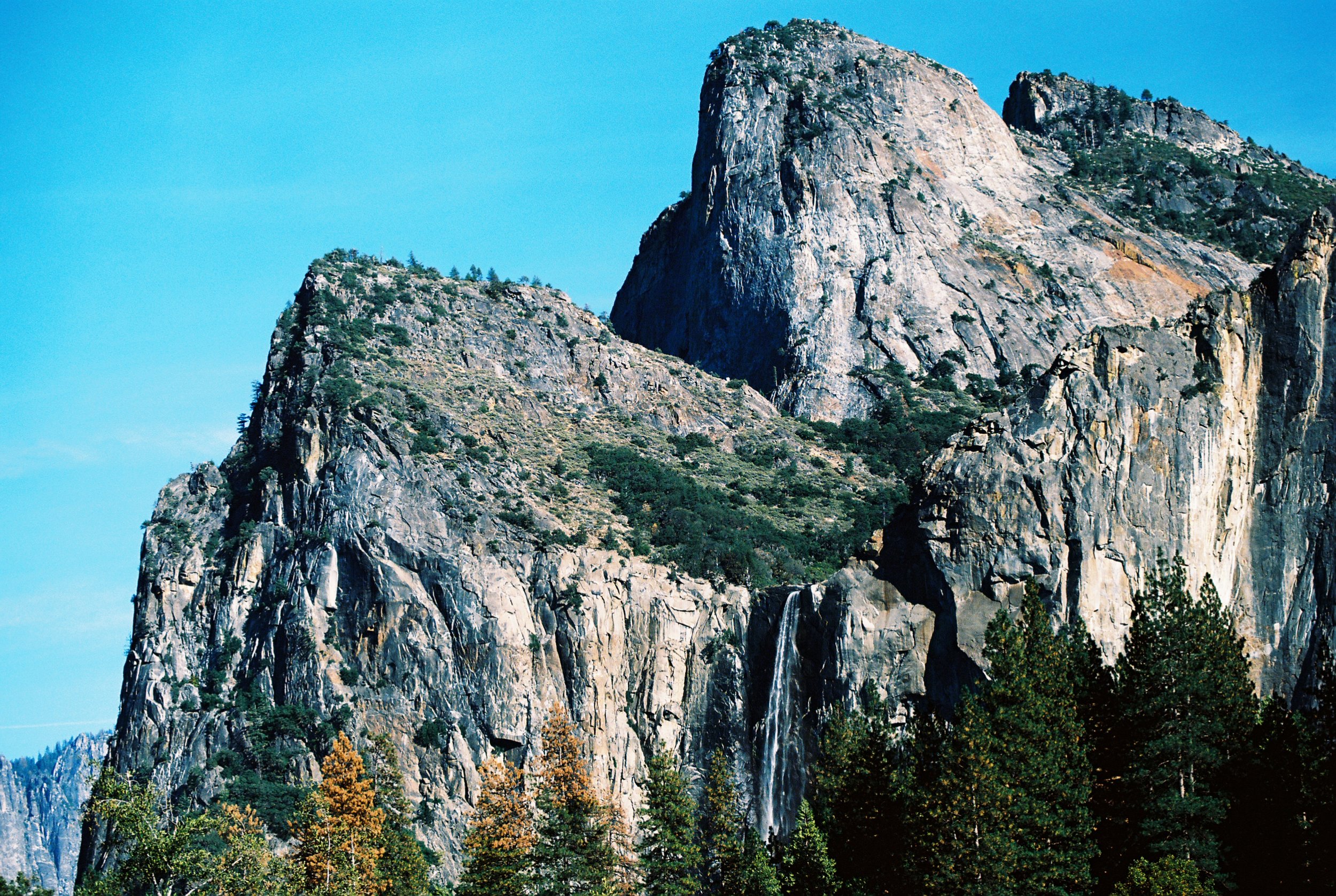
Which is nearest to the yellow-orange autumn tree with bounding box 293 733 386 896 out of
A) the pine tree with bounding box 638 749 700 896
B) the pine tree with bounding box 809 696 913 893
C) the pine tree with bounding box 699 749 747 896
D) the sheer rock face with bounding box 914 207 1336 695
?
the pine tree with bounding box 638 749 700 896

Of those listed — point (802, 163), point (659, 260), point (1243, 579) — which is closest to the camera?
point (1243, 579)

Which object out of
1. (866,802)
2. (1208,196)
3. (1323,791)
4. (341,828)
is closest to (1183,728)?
(1323,791)

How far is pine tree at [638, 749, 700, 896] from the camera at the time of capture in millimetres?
71938

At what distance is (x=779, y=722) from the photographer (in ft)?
338

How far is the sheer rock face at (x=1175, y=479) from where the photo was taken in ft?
294

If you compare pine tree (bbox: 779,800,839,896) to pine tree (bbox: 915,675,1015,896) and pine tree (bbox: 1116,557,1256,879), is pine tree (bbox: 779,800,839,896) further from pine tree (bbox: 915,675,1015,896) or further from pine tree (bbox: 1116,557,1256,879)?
pine tree (bbox: 1116,557,1256,879)

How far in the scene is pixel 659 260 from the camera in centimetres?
19075

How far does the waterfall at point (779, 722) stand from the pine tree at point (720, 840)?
2448 centimetres

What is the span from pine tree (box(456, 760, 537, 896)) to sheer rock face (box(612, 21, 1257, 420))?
8088 centimetres

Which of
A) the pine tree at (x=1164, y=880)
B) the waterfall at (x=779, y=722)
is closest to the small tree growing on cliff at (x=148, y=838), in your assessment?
the pine tree at (x=1164, y=880)

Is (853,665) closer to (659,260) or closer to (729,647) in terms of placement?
(729,647)

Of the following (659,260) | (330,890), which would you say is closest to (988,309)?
(659,260)

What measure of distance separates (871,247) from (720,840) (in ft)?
318

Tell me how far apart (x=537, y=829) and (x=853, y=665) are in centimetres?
2941
